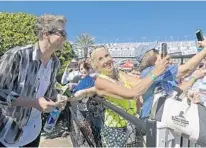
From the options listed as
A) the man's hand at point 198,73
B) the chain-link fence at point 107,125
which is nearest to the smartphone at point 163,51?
the chain-link fence at point 107,125

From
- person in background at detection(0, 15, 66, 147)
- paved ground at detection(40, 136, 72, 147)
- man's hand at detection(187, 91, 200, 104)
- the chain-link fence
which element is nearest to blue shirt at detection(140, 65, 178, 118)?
the chain-link fence

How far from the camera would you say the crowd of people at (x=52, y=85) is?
A: 99.7 inches

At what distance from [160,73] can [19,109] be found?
1018mm

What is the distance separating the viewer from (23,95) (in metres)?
2.64

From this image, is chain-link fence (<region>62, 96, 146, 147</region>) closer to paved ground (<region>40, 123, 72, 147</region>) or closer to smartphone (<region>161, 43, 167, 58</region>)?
smartphone (<region>161, 43, 167, 58</region>)

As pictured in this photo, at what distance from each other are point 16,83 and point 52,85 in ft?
1.45

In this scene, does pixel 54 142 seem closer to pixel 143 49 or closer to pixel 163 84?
pixel 143 49

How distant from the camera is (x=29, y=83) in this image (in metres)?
2.69

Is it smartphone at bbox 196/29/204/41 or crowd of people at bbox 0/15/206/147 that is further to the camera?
smartphone at bbox 196/29/204/41

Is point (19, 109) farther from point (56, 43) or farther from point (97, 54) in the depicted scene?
point (97, 54)

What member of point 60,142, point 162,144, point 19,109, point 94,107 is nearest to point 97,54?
point 94,107

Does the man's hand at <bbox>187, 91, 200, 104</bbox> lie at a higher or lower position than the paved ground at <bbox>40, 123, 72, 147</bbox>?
higher

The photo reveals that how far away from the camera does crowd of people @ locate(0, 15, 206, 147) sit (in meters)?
2.53

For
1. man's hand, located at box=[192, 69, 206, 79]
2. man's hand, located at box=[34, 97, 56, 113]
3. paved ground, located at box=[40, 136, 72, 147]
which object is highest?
man's hand, located at box=[192, 69, 206, 79]
